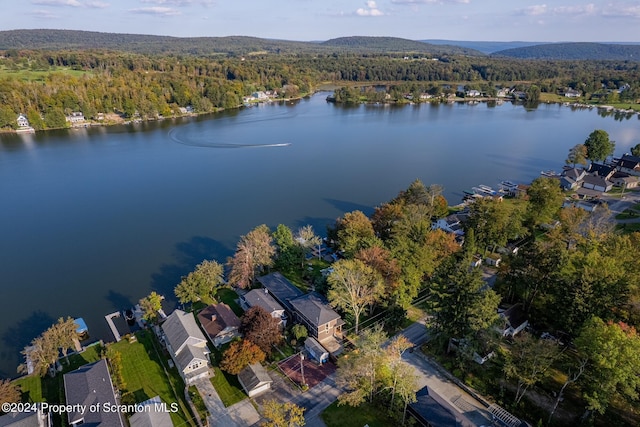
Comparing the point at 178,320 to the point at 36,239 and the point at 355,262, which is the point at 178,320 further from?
the point at 36,239

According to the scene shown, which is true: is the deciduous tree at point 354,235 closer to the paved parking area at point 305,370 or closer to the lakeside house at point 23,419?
the paved parking area at point 305,370

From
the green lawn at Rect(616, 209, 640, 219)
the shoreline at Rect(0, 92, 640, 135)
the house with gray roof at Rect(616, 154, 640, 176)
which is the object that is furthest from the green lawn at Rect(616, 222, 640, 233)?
the shoreline at Rect(0, 92, 640, 135)

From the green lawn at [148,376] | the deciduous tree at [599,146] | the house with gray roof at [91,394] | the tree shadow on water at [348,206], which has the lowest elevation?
the green lawn at [148,376]

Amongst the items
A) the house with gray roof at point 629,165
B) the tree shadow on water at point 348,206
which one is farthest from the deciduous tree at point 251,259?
the house with gray roof at point 629,165

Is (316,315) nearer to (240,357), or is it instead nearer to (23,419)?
(240,357)

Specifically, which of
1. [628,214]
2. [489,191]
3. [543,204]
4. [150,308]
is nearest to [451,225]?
[543,204]

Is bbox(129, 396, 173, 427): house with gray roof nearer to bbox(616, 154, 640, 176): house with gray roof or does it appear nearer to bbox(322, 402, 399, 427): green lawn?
bbox(322, 402, 399, 427): green lawn

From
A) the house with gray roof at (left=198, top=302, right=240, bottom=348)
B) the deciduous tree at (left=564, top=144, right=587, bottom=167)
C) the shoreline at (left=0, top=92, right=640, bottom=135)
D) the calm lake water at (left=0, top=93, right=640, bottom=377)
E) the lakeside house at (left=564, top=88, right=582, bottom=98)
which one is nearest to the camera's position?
the house with gray roof at (left=198, top=302, right=240, bottom=348)
